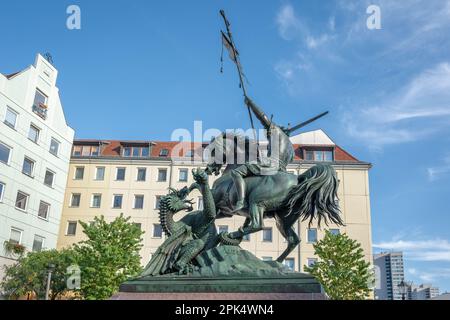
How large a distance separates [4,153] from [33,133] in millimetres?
4108

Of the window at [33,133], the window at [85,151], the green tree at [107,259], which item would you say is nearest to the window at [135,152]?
the window at [85,151]

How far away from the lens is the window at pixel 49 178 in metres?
40.6

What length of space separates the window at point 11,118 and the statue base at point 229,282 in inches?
1242

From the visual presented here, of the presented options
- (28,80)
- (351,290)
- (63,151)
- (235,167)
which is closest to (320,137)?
(351,290)

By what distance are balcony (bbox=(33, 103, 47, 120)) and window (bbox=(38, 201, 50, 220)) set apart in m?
7.25

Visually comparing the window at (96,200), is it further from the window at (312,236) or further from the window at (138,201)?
the window at (312,236)

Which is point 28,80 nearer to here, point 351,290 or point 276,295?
point 351,290

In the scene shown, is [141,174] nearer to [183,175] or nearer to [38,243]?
[183,175]

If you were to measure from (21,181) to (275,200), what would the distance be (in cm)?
3234

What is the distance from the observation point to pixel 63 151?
142ft

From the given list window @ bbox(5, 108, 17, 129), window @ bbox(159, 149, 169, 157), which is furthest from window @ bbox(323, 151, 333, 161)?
window @ bbox(5, 108, 17, 129)

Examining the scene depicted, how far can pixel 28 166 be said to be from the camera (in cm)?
3788

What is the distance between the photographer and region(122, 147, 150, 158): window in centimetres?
5191

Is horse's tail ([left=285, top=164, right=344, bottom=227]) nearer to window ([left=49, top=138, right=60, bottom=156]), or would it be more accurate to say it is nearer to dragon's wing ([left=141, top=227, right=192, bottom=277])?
dragon's wing ([left=141, top=227, right=192, bottom=277])
